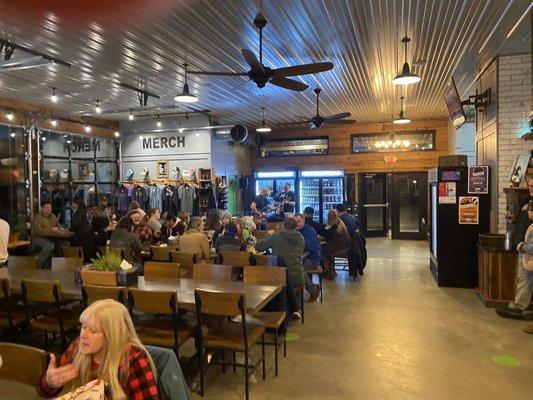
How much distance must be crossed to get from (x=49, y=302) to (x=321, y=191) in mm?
9862

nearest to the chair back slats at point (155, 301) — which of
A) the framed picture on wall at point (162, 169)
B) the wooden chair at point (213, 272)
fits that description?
the wooden chair at point (213, 272)

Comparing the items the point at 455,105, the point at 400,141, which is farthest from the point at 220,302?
the point at 400,141

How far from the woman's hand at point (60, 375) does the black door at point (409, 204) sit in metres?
11.5

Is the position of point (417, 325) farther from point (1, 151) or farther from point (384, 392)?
point (1, 151)

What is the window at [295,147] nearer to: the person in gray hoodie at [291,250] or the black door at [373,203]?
the black door at [373,203]

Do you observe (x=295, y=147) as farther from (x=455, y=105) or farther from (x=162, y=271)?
(x=162, y=271)

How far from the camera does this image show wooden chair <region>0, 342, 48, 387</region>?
6.62 feet

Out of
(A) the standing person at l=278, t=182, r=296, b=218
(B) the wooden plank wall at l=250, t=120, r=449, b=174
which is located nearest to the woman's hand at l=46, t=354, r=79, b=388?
(A) the standing person at l=278, t=182, r=296, b=218

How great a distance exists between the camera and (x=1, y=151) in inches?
315

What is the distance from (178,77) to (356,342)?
16.0 feet

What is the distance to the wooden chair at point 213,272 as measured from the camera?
14.1ft

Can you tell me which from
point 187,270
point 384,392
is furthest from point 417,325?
point 187,270

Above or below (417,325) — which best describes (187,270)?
above

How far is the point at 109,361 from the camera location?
1772 millimetres
